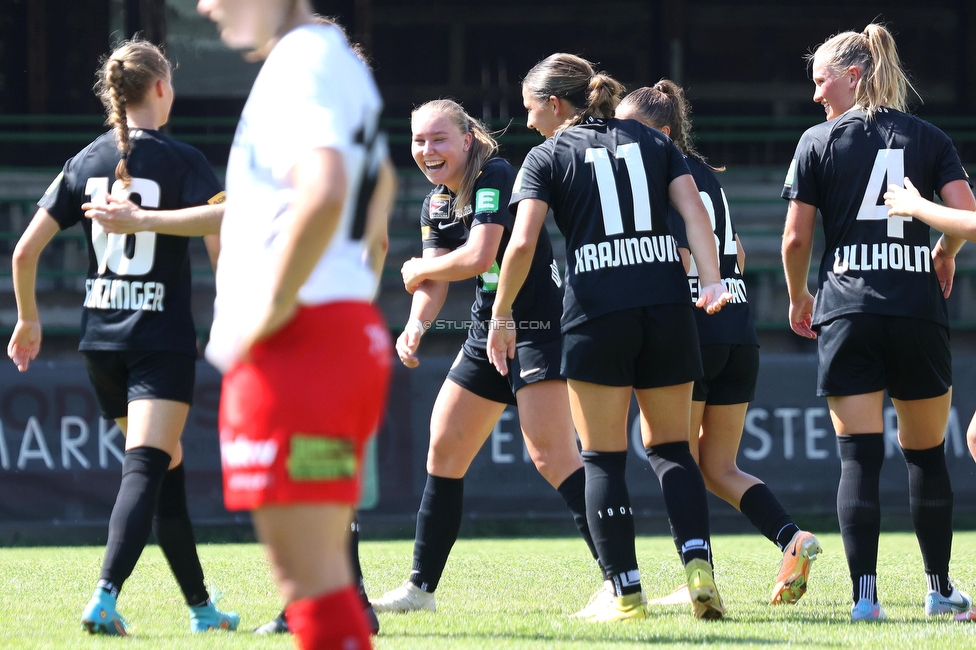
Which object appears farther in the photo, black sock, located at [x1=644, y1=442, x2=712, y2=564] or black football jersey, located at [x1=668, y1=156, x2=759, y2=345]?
black football jersey, located at [x1=668, y1=156, x2=759, y2=345]

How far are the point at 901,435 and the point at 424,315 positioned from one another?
194cm

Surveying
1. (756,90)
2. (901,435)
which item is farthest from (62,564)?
(756,90)

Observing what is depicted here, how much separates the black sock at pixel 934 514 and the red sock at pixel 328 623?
2.93 metres

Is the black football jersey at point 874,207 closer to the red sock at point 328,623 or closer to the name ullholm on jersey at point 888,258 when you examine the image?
the name ullholm on jersey at point 888,258

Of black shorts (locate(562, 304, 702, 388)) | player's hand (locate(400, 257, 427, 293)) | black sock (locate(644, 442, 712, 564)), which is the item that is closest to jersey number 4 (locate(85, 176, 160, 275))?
player's hand (locate(400, 257, 427, 293))

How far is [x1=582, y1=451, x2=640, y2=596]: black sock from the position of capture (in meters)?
4.29

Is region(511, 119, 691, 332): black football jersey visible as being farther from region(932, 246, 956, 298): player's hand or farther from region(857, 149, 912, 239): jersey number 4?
region(932, 246, 956, 298): player's hand

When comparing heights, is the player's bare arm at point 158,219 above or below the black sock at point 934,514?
above

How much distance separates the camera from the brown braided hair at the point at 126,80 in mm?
4238

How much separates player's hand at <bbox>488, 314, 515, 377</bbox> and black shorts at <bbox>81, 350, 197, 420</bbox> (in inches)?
42.5

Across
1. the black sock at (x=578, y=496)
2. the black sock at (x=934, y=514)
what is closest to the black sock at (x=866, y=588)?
the black sock at (x=934, y=514)

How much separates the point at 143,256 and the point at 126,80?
630mm

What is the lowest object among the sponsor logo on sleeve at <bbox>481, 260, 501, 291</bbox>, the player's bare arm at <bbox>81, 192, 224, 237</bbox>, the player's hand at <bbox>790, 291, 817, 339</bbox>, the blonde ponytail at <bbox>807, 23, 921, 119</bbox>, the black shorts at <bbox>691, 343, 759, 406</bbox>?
the black shorts at <bbox>691, 343, 759, 406</bbox>

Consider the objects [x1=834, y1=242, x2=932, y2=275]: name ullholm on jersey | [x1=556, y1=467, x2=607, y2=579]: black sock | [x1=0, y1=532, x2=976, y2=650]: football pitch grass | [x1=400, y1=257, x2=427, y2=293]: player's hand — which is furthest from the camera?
[x1=556, y1=467, x2=607, y2=579]: black sock
